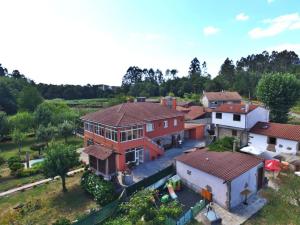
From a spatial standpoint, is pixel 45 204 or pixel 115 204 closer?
pixel 115 204

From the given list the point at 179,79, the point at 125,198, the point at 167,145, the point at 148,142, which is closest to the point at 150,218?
the point at 125,198

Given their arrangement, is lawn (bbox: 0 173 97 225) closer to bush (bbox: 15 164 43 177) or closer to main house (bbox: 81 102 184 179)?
main house (bbox: 81 102 184 179)

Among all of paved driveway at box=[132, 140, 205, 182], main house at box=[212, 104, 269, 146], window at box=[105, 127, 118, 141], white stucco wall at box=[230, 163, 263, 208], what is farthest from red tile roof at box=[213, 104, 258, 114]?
window at box=[105, 127, 118, 141]

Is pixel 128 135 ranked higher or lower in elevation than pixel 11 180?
higher

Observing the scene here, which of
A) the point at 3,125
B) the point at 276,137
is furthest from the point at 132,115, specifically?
the point at 3,125

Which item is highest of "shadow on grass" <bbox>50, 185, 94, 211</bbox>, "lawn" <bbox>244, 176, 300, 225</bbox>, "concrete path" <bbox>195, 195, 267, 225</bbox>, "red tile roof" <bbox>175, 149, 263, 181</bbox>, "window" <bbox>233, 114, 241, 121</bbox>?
"window" <bbox>233, 114, 241, 121</bbox>

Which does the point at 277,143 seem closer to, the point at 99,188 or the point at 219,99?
the point at 99,188
